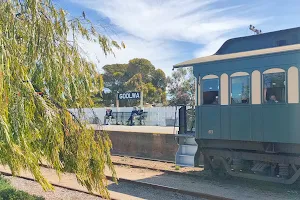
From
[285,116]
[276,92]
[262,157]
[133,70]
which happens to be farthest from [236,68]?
[133,70]

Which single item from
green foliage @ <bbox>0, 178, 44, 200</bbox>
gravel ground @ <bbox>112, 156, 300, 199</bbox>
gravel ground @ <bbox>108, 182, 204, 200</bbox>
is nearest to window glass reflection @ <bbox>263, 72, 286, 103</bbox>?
gravel ground @ <bbox>112, 156, 300, 199</bbox>

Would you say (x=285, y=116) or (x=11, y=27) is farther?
(x=285, y=116)

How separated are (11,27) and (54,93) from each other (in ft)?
3.53

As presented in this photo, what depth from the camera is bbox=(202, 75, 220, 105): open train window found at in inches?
379

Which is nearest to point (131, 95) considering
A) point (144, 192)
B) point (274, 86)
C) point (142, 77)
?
point (142, 77)

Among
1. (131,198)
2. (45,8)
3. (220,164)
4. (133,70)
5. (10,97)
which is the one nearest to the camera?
(10,97)

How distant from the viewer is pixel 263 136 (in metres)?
8.54

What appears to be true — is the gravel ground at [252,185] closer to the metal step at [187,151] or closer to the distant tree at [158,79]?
the metal step at [187,151]

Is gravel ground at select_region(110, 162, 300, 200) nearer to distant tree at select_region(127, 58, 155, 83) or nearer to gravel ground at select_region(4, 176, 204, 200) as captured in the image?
gravel ground at select_region(4, 176, 204, 200)

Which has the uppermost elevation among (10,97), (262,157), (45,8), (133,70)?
(133,70)

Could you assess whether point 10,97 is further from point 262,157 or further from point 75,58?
point 262,157

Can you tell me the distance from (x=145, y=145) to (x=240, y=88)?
751 centimetres

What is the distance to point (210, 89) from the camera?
980 centimetres

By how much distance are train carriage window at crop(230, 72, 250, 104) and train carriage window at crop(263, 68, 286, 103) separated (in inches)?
18.4
